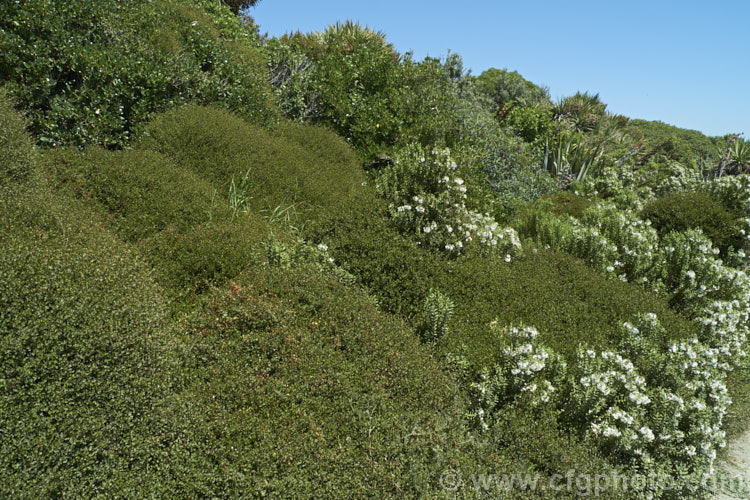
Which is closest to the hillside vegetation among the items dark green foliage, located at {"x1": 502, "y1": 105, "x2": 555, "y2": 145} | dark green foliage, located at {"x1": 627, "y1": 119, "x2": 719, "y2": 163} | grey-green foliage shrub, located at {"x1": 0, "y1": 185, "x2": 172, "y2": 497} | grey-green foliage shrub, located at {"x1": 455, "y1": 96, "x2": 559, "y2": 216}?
grey-green foliage shrub, located at {"x1": 0, "y1": 185, "x2": 172, "y2": 497}

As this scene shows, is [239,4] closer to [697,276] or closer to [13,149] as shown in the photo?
[13,149]

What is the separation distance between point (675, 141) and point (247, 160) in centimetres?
2337

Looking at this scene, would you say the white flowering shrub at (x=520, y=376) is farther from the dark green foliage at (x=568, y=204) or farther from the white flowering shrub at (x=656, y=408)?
the dark green foliage at (x=568, y=204)

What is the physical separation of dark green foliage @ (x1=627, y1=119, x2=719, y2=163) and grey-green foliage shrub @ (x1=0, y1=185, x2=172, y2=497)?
64.5ft

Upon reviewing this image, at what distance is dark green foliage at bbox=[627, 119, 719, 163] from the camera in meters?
21.6

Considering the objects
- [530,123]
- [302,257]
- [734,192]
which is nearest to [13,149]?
[302,257]

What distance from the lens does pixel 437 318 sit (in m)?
4.60

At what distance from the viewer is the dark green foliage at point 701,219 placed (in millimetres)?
8016

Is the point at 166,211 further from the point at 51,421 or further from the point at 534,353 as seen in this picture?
the point at 534,353

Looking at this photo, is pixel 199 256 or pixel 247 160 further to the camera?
pixel 247 160

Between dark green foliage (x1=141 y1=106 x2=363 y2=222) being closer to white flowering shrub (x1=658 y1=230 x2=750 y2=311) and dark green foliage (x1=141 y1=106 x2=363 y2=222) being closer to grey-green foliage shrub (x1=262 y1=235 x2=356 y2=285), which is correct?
grey-green foliage shrub (x1=262 y1=235 x2=356 y2=285)

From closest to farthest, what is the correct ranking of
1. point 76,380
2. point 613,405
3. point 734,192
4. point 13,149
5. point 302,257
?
1. point 76,380
2. point 613,405
3. point 13,149
4. point 302,257
5. point 734,192

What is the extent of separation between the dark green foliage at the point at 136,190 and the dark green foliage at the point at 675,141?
1796cm

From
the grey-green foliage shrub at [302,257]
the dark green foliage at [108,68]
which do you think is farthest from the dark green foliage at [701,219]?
the dark green foliage at [108,68]
